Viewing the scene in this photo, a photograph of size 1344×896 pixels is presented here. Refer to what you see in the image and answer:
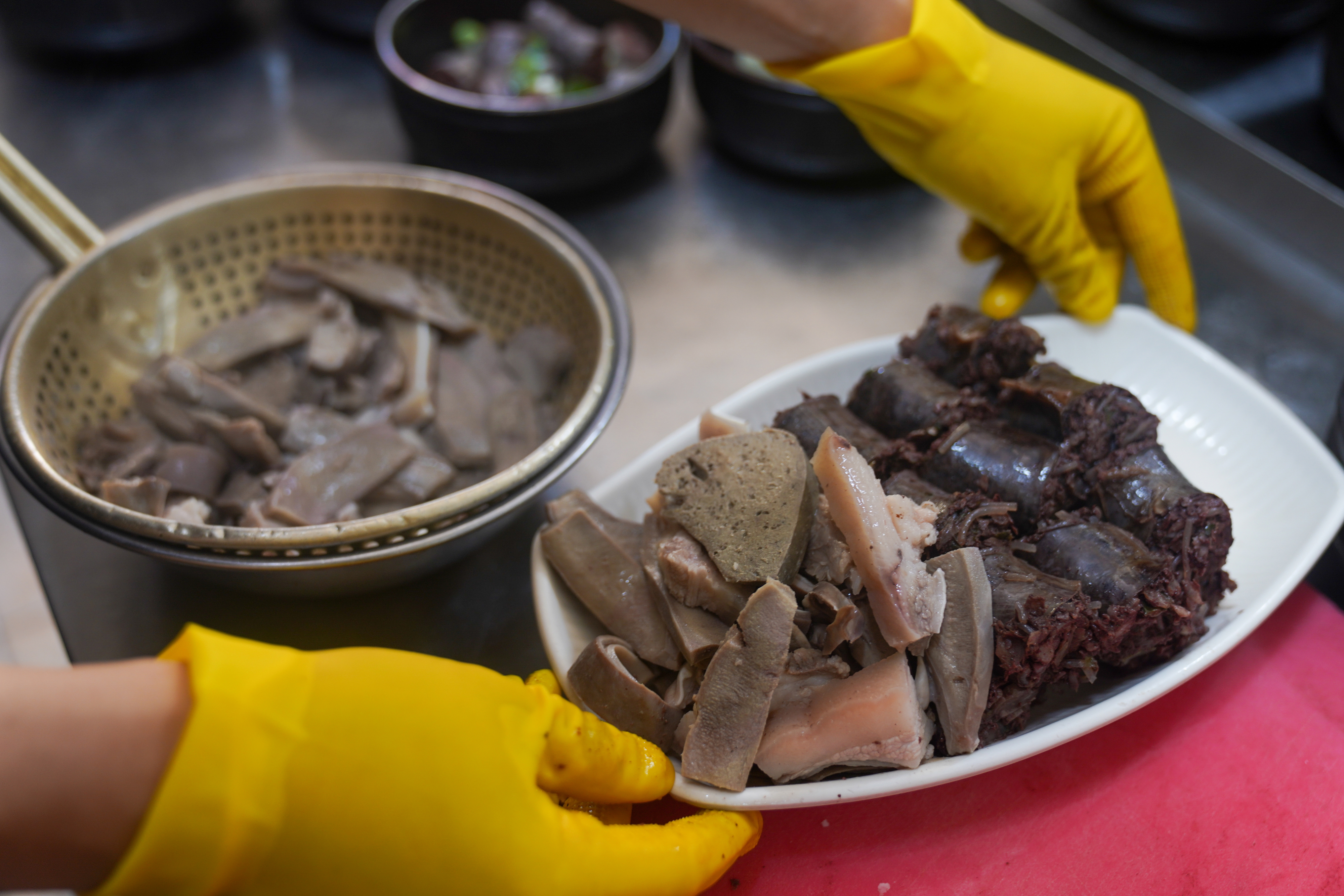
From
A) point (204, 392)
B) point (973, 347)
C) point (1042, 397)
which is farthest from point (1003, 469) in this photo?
point (204, 392)

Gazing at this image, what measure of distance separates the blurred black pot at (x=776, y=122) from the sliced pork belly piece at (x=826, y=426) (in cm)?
117

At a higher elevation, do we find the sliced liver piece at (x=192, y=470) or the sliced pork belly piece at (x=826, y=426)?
the sliced pork belly piece at (x=826, y=426)

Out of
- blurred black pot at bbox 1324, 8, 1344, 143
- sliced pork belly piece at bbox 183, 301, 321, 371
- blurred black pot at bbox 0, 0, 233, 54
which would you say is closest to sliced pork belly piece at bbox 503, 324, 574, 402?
sliced pork belly piece at bbox 183, 301, 321, 371

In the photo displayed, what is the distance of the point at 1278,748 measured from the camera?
1545 mm

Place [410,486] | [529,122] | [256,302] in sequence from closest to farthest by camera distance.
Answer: [410,486] → [256,302] → [529,122]

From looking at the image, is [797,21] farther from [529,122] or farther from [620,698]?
[620,698]

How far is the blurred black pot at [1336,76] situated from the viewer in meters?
2.29

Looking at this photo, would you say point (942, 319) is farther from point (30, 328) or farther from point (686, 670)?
point (30, 328)

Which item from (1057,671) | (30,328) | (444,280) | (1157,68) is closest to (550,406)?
(444,280)

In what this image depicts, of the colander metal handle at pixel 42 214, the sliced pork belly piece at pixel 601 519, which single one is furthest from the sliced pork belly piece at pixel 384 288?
the sliced pork belly piece at pixel 601 519

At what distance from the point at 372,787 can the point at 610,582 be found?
0.54m

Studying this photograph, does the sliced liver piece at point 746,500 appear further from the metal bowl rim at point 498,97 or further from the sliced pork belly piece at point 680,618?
the metal bowl rim at point 498,97

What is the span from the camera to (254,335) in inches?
78.5

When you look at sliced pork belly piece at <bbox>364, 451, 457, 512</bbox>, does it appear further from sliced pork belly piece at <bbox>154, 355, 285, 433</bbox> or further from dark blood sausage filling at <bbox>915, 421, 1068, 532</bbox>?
dark blood sausage filling at <bbox>915, 421, 1068, 532</bbox>
